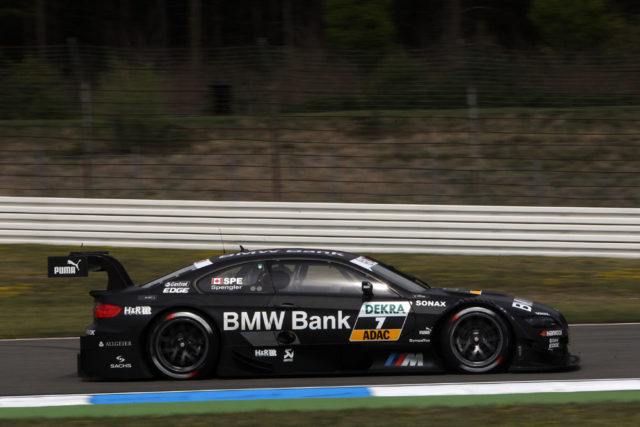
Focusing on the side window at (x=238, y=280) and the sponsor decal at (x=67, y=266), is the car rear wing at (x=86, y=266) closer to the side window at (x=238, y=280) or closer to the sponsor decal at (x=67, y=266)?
the sponsor decal at (x=67, y=266)

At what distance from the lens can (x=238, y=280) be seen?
8.05m

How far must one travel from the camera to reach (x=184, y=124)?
17406 millimetres

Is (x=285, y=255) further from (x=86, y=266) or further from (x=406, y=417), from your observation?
(x=406, y=417)

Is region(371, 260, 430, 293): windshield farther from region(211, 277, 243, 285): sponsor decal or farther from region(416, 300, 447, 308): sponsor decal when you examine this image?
region(211, 277, 243, 285): sponsor decal

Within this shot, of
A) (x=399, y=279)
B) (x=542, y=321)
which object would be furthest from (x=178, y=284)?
(x=542, y=321)

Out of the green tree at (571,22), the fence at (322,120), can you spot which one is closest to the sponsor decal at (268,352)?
the fence at (322,120)

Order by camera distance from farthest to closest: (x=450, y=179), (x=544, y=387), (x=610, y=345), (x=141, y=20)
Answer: (x=141, y=20) < (x=450, y=179) < (x=610, y=345) < (x=544, y=387)

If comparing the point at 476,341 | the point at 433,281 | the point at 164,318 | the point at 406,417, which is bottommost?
the point at 406,417

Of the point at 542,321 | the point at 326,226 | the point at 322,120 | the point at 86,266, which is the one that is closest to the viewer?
the point at 542,321

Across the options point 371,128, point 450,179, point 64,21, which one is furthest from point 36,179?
point 64,21

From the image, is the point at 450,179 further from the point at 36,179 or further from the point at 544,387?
the point at 544,387

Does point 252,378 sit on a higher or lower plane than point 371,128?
lower

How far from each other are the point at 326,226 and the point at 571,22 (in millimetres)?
14367

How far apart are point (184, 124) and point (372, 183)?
3.76 metres
